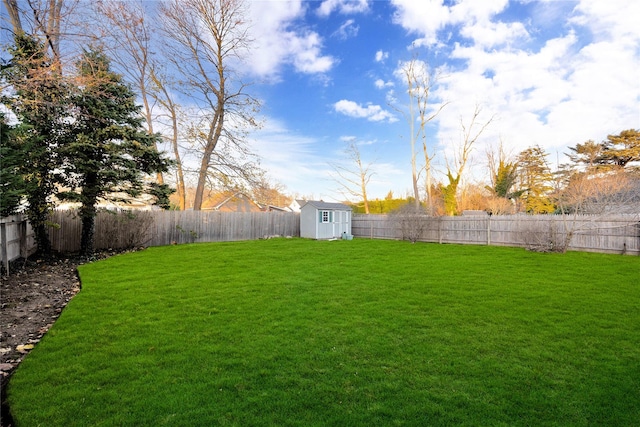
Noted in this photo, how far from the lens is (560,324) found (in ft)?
12.6

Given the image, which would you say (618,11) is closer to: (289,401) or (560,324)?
(560,324)

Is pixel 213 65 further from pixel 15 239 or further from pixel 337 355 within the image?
pixel 337 355

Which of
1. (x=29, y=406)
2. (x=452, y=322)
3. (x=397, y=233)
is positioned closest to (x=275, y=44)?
(x=397, y=233)

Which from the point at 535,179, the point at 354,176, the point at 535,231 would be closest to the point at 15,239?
the point at 535,231

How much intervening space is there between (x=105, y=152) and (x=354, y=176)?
19186mm

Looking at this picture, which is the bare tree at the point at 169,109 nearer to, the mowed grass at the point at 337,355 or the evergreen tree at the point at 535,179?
the mowed grass at the point at 337,355

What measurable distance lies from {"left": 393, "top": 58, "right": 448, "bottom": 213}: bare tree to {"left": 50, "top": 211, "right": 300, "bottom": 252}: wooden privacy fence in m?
8.45

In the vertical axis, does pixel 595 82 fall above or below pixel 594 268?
above

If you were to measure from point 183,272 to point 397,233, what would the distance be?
1125 cm

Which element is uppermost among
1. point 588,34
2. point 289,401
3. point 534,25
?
point 534,25

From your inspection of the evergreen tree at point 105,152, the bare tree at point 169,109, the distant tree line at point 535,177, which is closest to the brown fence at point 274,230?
the evergreen tree at point 105,152

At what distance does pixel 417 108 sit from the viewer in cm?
1973

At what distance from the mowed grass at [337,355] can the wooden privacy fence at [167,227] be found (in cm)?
601

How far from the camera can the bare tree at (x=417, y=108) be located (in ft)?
63.1
